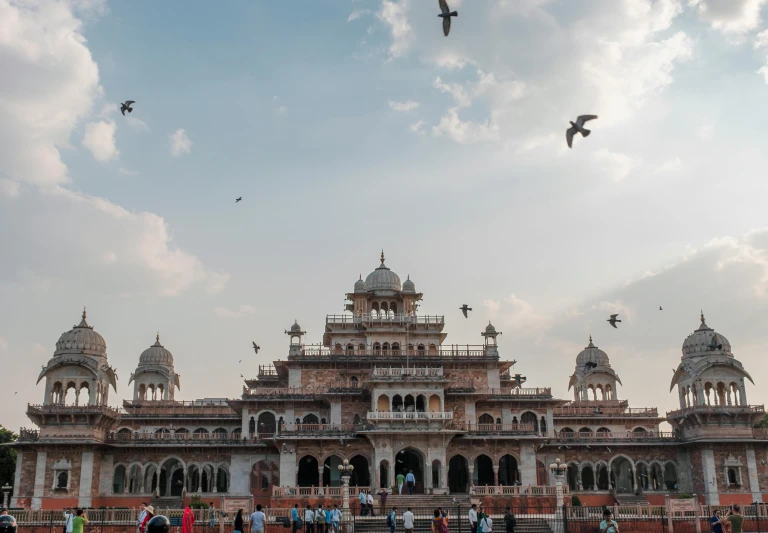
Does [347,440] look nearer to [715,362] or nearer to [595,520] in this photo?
[595,520]

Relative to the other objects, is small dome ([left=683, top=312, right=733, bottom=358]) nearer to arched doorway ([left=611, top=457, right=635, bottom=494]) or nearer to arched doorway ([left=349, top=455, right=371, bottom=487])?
arched doorway ([left=611, top=457, right=635, bottom=494])

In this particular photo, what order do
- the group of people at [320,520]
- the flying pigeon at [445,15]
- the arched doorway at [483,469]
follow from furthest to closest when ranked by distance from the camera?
the arched doorway at [483,469]
the group of people at [320,520]
the flying pigeon at [445,15]

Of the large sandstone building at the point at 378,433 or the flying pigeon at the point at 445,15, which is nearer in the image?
the flying pigeon at the point at 445,15

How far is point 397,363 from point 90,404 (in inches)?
891

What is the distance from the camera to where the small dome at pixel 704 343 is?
61.0 meters

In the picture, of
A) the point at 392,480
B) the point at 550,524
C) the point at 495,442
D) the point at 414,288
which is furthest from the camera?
the point at 414,288

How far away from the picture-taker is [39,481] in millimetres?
53562

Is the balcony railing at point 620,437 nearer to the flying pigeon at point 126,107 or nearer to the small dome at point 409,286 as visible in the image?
the small dome at point 409,286

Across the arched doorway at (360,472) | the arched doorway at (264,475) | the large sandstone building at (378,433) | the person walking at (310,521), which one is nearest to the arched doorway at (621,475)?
the large sandstone building at (378,433)

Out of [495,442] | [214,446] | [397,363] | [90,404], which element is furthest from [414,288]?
[90,404]

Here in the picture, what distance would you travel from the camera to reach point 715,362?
59375 millimetres

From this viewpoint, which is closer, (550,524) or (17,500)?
(550,524)

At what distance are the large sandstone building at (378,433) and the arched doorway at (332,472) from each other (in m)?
0.10

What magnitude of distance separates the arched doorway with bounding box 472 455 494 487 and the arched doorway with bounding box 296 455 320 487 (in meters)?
11.9
